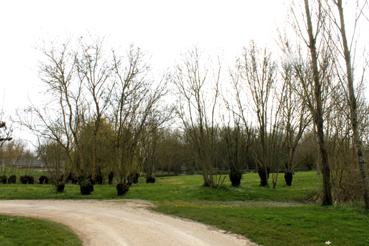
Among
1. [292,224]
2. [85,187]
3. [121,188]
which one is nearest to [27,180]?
[85,187]

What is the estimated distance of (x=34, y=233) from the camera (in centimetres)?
1266

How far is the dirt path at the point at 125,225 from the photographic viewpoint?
1110cm

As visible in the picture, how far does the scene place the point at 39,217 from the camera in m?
16.0

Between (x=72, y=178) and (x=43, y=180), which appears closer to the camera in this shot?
(x=72, y=178)

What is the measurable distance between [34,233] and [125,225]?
107 inches

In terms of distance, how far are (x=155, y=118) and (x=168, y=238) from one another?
2257 centimetres

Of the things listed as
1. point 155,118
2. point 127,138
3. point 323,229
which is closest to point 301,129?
point 155,118

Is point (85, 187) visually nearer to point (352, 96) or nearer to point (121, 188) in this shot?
point (121, 188)

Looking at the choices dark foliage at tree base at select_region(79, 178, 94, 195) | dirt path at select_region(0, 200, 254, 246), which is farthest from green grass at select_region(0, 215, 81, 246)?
dark foliage at tree base at select_region(79, 178, 94, 195)

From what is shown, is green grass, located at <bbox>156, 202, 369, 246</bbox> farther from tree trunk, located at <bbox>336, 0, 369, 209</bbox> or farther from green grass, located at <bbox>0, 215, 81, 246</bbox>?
green grass, located at <bbox>0, 215, 81, 246</bbox>

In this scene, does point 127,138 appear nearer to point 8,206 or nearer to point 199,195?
point 199,195

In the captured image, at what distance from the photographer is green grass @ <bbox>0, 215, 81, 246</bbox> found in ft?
37.5

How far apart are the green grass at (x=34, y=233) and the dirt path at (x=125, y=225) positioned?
1.30 feet

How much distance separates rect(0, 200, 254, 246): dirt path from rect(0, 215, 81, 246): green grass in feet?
1.30
